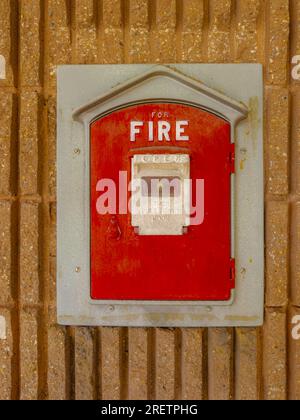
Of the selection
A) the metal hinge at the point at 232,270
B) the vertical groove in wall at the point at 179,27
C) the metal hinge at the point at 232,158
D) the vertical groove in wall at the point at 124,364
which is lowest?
the vertical groove in wall at the point at 124,364

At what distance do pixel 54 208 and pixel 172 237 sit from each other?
392 millimetres

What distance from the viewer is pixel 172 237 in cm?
120

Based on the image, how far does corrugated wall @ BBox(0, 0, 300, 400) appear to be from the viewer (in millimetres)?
1241

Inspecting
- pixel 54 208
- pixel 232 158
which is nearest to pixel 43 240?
pixel 54 208

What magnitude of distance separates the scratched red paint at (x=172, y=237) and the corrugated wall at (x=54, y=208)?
5.8 inches

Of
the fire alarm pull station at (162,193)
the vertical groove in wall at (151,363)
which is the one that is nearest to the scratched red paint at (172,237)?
the fire alarm pull station at (162,193)

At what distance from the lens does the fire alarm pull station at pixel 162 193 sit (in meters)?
1.19

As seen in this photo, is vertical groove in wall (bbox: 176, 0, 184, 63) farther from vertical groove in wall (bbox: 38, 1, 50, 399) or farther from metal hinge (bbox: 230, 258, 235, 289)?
metal hinge (bbox: 230, 258, 235, 289)

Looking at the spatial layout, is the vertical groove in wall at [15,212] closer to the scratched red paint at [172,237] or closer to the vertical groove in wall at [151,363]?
the scratched red paint at [172,237]

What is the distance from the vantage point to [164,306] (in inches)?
48.8

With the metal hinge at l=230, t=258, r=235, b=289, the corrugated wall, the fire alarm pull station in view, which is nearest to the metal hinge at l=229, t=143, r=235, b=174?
the fire alarm pull station

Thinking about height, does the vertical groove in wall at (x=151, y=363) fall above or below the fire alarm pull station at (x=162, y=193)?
below
